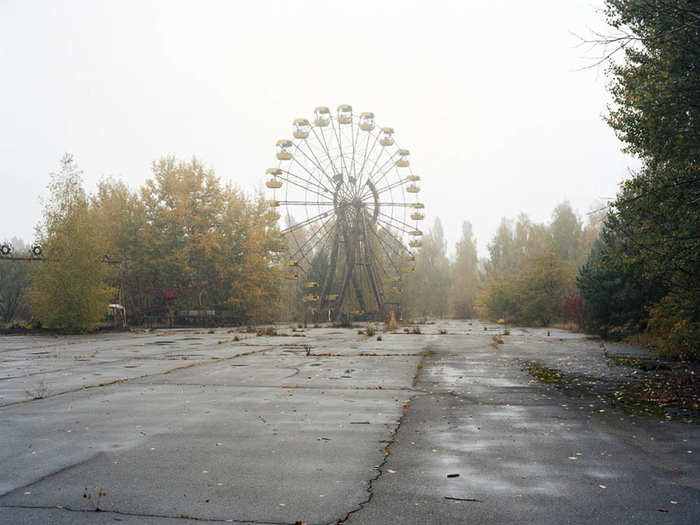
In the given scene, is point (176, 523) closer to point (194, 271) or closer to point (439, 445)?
point (439, 445)

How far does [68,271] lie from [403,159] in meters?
26.5

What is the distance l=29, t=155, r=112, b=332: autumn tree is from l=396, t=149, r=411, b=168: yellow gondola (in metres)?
23.9

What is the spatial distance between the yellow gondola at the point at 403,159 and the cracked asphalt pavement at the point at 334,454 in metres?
36.0

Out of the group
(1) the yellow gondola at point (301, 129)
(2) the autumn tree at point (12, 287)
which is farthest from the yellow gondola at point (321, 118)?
(2) the autumn tree at point (12, 287)

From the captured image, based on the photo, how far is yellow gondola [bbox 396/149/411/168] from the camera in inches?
1768

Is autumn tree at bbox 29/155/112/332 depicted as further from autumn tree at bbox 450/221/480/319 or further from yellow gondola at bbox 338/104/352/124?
autumn tree at bbox 450/221/480/319

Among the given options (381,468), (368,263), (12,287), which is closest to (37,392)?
(381,468)

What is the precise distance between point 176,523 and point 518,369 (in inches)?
371

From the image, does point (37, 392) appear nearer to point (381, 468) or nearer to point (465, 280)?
point (381, 468)

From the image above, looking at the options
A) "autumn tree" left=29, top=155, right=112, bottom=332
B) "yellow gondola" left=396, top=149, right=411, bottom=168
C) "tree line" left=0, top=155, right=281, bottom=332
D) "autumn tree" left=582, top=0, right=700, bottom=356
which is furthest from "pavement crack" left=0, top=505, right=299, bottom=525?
"yellow gondola" left=396, top=149, right=411, bottom=168

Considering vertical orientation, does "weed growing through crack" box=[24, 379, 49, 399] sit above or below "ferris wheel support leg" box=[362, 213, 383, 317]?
below

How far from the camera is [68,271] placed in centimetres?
2666

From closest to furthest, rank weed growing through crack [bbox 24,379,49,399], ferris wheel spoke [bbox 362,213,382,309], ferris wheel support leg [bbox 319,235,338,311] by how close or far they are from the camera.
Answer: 1. weed growing through crack [bbox 24,379,49,399]
2. ferris wheel support leg [bbox 319,235,338,311]
3. ferris wheel spoke [bbox 362,213,382,309]

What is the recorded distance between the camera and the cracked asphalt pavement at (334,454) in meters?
3.75
